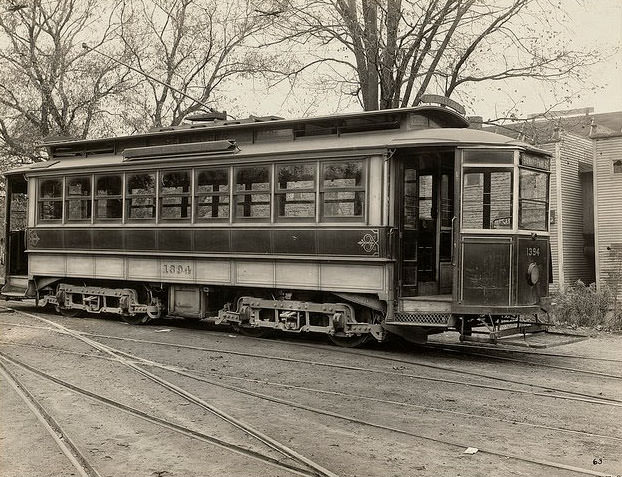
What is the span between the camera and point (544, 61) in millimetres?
16594

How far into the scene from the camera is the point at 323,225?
1084cm

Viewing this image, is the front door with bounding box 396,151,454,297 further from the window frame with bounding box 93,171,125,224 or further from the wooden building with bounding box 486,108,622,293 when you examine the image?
the wooden building with bounding box 486,108,622,293

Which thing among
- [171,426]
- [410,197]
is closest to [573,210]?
[410,197]

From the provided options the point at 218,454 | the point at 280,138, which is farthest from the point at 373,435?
the point at 280,138

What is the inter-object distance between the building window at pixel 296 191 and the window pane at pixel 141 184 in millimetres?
2995

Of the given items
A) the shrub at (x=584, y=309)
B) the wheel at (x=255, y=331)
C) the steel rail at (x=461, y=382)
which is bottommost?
the steel rail at (x=461, y=382)

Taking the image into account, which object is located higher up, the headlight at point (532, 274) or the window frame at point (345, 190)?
the window frame at point (345, 190)

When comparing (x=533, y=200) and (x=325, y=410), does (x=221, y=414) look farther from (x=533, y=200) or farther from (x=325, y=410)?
(x=533, y=200)

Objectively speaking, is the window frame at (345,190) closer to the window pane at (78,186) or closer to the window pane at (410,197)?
the window pane at (410,197)

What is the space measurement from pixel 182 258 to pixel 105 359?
349 cm

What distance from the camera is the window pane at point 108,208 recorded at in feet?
44.9

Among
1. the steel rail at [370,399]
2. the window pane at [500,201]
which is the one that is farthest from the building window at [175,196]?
the window pane at [500,201]

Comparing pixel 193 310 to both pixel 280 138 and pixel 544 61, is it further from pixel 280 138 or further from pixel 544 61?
pixel 544 61

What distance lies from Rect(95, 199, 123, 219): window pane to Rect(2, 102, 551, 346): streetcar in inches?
1.2
